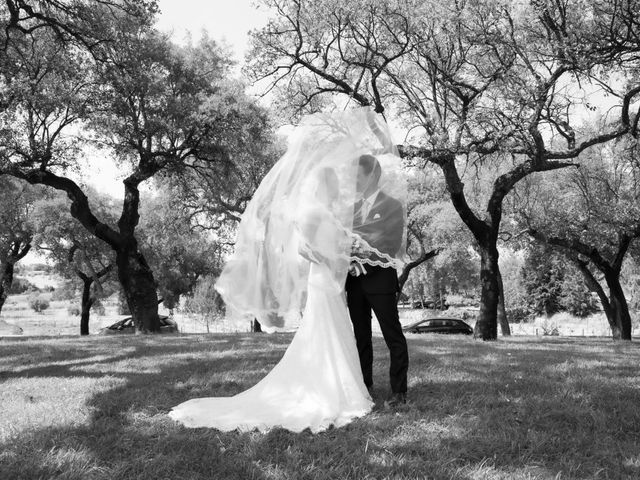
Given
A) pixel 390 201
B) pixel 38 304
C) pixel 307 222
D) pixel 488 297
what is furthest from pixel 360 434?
pixel 38 304

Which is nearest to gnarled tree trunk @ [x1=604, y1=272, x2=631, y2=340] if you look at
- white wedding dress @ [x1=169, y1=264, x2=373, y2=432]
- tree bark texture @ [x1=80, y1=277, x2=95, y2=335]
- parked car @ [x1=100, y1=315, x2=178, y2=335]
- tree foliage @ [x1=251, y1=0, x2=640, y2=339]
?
tree foliage @ [x1=251, y1=0, x2=640, y2=339]

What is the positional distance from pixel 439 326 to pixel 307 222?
102 feet

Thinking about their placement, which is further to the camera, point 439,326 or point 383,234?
point 439,326

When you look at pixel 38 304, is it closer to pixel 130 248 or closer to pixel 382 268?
pixel 130 248

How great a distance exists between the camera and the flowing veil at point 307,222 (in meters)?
4.80

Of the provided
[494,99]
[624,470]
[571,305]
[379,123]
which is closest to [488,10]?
[494,99]

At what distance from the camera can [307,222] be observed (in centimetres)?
484

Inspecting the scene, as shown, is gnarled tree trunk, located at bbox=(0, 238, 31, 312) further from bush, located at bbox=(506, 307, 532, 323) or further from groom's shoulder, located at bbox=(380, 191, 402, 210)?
bush, located at bbox=(506, 307, 532, 323)

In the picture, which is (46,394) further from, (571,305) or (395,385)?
(571,305)

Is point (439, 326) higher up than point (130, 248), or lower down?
lower down

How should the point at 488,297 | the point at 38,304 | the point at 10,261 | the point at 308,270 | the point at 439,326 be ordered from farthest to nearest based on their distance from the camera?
1. the point at 38,304
2. the point at 439,326
3. the point at 10,261
4. the point at 488,297
5. the point at 308,270

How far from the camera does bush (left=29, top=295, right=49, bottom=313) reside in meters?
73.2

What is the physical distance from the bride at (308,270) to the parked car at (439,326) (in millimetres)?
29627

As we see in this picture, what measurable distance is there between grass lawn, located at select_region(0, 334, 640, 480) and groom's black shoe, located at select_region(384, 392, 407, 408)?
10 cm
